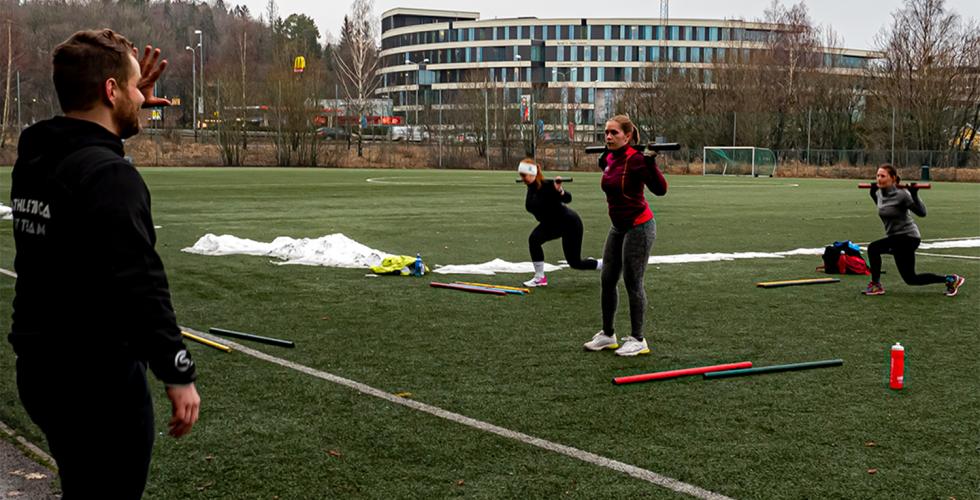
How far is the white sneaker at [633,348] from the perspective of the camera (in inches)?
335

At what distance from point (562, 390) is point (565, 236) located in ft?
20.2

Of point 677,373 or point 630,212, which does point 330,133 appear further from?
point 677,373

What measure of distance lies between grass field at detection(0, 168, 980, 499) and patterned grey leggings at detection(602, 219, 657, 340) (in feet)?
1.26

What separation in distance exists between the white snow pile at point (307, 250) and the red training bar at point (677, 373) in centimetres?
703

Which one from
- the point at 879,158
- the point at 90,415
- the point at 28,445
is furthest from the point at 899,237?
the point at 879,158

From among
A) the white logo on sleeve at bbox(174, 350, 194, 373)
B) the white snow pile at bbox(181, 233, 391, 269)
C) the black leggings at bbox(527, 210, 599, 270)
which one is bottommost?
the white snow pile at bbox(181, 233, 391, 269)

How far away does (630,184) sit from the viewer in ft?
27.4

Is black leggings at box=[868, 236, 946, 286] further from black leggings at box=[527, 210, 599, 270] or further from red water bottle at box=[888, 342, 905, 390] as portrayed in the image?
red water bottle at box=[888, 342, 905, 390]

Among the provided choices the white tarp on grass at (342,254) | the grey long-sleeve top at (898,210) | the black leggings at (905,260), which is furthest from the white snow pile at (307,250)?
the grey long-sleeve top at (898,210)

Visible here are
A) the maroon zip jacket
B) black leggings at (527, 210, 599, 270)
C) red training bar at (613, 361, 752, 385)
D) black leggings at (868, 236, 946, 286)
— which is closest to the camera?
red training bar at (613, 361, 752, 385)

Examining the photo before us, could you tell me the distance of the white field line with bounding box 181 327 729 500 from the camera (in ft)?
17.3

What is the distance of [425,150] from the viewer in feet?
250

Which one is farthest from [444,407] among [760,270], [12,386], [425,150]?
[425,150]

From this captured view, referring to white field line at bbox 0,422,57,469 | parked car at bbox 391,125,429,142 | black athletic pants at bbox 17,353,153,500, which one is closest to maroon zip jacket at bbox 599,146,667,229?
white field line at bbox 0,422,57,469
